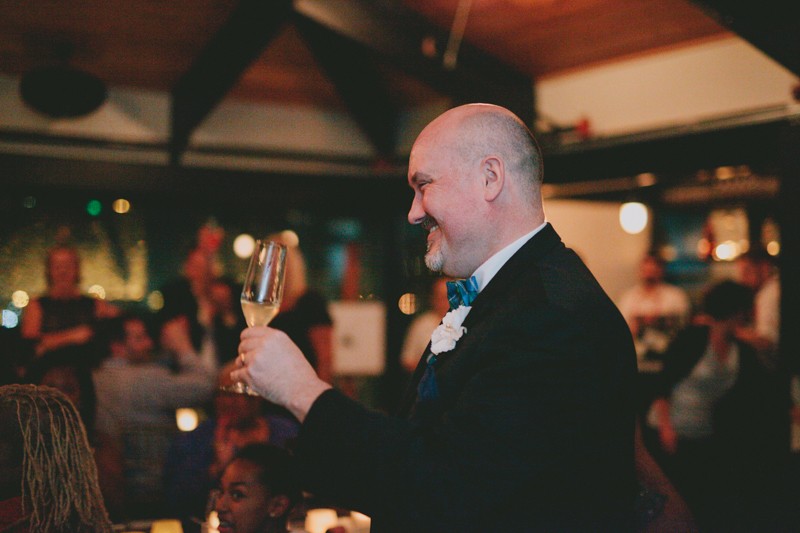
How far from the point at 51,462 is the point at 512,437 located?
1.08 meters

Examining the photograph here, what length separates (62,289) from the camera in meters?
4.58

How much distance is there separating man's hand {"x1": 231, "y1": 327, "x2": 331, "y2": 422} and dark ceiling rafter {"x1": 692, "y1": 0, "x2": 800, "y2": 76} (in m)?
2.30

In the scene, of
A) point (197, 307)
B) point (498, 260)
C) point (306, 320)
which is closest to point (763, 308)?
point (306, 320)

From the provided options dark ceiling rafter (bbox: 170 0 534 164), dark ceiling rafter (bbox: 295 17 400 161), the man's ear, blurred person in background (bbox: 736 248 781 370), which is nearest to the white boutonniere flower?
the man's ear

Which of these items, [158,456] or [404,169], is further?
[404,169]

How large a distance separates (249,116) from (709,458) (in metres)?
4.11

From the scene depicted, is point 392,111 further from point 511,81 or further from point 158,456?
point 158,456

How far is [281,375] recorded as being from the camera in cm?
123

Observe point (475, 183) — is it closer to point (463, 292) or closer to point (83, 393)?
point (463, 292)

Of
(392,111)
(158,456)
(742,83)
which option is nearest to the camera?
(158,456)

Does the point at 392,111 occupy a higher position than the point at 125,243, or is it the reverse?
the point at 392,111

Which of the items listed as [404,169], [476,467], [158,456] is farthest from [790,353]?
[404,169]

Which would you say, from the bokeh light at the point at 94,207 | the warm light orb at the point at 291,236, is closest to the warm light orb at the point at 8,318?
the bokeh light at the point at 94,207

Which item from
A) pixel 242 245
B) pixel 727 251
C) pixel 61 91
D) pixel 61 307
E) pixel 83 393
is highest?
pixel 61 91
